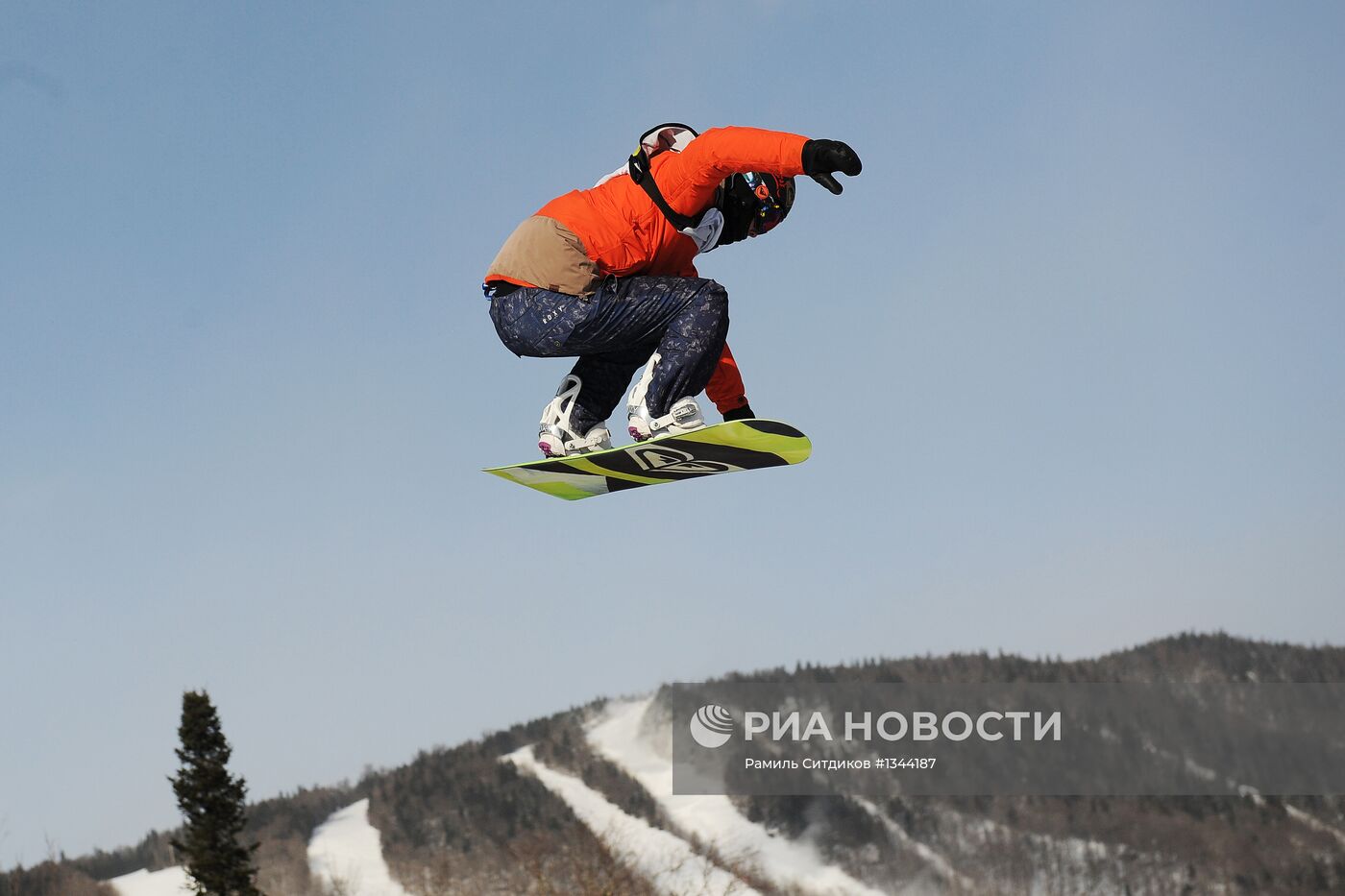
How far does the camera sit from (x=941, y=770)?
144875mm

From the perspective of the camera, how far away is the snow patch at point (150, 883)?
101688mm

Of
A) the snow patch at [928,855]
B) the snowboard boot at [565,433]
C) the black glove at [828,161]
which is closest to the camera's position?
the black glove at [828,161]

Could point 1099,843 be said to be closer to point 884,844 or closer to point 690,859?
point 884,844

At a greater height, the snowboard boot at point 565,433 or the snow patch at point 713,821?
the snow patch at point 713,821

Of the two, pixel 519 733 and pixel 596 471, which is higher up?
pixel 519 733

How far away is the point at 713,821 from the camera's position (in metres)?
123

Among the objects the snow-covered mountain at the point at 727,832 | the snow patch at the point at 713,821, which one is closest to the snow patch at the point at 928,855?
the snow-covered mountain at the point at 727,832

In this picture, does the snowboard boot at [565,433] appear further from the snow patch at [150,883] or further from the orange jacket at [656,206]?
the snow patch at [150,883]

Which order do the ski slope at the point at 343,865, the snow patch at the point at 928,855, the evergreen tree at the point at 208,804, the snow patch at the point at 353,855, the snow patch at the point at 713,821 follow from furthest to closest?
the snow patch at the point at 713,821 → the snow patch at the point at 928,855 → the snow patch at the point at 353,855 → the ski slope at the point at 343,865 → the evergreen tree at the point at 208,804

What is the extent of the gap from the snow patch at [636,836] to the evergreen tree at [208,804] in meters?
71.0

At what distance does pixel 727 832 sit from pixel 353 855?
31965 millimetres

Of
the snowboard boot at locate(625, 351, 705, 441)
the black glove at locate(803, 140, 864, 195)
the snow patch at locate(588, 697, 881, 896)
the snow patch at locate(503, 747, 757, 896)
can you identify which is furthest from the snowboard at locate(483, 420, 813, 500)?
the snow patch at locate(588, 697, 881, 896)

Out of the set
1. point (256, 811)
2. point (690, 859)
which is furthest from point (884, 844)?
point (256, 811)

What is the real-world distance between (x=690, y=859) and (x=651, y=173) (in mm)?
114762
